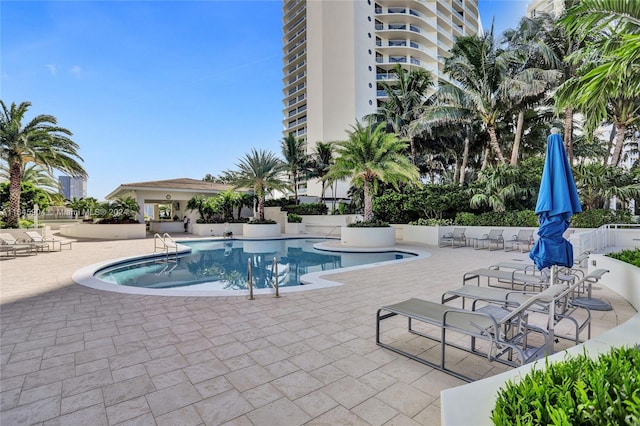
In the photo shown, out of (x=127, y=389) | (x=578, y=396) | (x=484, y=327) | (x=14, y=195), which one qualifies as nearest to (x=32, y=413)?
(x=127, y=389)

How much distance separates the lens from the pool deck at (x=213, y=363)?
255 centimetres

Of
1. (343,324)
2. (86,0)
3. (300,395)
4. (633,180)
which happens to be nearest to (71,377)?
(300,395)

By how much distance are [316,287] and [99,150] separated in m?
21.5

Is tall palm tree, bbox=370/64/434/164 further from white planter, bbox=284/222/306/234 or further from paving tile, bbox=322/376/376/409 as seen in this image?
paving tile, bbox=322/376/376/409

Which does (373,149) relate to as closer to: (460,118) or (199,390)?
(460,118)

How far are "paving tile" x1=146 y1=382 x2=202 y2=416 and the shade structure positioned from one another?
202 inches

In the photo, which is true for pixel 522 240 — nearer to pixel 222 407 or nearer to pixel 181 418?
pixel 222 407

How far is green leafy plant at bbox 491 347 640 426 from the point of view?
1.24 m

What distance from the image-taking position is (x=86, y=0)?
11961mm

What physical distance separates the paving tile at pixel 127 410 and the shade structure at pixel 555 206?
5497 mm

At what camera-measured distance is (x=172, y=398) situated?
8.98 feet

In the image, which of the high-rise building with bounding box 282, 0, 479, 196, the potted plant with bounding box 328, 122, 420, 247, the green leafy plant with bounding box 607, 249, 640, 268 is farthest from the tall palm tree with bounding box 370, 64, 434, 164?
the high-rise building with bounding box 282, 0, 479, 196

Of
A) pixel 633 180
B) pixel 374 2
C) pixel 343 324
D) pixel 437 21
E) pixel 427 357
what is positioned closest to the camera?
pixel 427 357

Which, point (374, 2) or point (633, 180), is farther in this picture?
point (374, 2)
